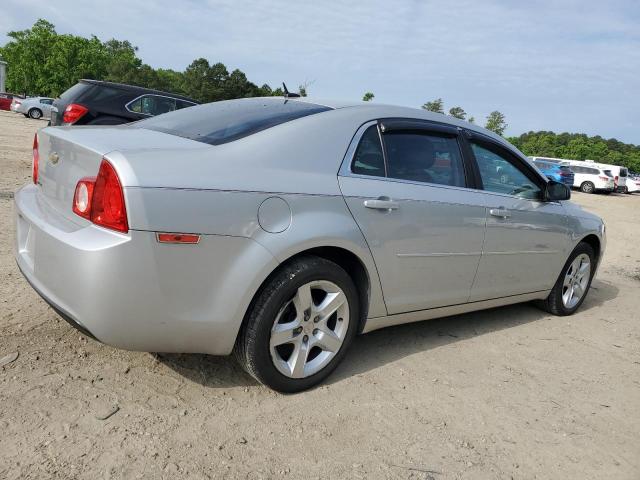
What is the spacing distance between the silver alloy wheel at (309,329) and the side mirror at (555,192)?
230 centimetres

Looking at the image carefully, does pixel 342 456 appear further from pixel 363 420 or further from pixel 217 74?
pixel 217 74

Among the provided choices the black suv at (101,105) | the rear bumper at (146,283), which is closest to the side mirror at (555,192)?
the rear bumper at (146,283)

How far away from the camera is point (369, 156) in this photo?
127 inches

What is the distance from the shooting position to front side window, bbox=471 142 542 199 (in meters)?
3.98

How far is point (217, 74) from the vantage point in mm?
68000

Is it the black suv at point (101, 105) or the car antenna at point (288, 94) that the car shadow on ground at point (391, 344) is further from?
the black suv at point (101, 105)

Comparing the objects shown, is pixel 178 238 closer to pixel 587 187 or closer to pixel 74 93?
pixel 74 93

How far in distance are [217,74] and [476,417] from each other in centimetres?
6968

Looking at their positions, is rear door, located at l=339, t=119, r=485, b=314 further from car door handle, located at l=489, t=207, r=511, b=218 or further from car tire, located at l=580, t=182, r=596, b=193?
car tire, located at l=580, t=182, r=596, b=193

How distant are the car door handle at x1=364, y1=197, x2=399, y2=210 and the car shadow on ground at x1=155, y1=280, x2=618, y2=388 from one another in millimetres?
1008

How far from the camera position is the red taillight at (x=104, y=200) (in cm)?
233

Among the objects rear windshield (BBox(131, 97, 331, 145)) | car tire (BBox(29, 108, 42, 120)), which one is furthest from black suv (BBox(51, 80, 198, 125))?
car tire (BBox(29, 108, 42, 120))

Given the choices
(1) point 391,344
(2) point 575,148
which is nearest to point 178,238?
(1) point 391,344

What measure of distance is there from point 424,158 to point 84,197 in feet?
6.76
